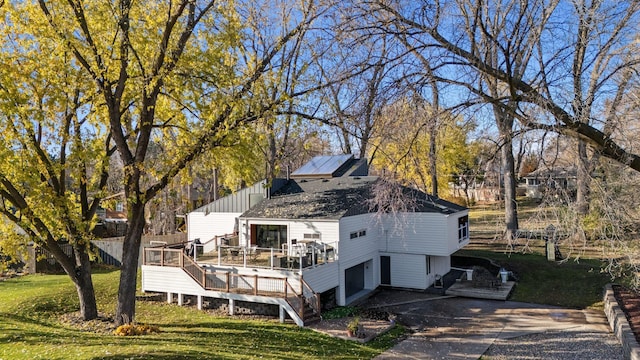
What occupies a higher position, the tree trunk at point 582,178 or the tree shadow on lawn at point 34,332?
the tree trunk at point 582,178

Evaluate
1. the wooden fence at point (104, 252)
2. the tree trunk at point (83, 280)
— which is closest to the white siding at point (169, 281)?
the tree trunk at point (83, 280)

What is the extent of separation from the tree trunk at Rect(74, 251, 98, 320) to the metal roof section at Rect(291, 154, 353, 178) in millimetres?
13244

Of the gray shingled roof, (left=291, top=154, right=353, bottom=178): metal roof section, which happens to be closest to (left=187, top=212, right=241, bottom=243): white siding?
the gray shingled roof

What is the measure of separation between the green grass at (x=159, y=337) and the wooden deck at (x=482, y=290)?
583 centimetres

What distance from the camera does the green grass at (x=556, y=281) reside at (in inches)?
734

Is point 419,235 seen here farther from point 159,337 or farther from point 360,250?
point 159,337

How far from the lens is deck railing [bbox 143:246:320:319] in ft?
53.6

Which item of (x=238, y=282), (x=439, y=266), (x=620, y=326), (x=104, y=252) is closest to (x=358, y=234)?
(x=439, y=266)

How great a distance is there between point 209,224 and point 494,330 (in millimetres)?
14682

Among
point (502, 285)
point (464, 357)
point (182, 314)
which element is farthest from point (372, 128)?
point (502, 285)

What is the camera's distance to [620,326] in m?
13.6

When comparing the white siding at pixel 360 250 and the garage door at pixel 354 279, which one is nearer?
the white siding at pixel 360 250

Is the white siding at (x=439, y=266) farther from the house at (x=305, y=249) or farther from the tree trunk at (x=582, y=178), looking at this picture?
the tree trunk at (x=582, y=178)

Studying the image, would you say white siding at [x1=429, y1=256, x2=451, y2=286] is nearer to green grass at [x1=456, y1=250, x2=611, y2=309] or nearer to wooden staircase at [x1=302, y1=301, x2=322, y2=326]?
green grass at [x1=456, y1=250, x2=611, y2=309]
